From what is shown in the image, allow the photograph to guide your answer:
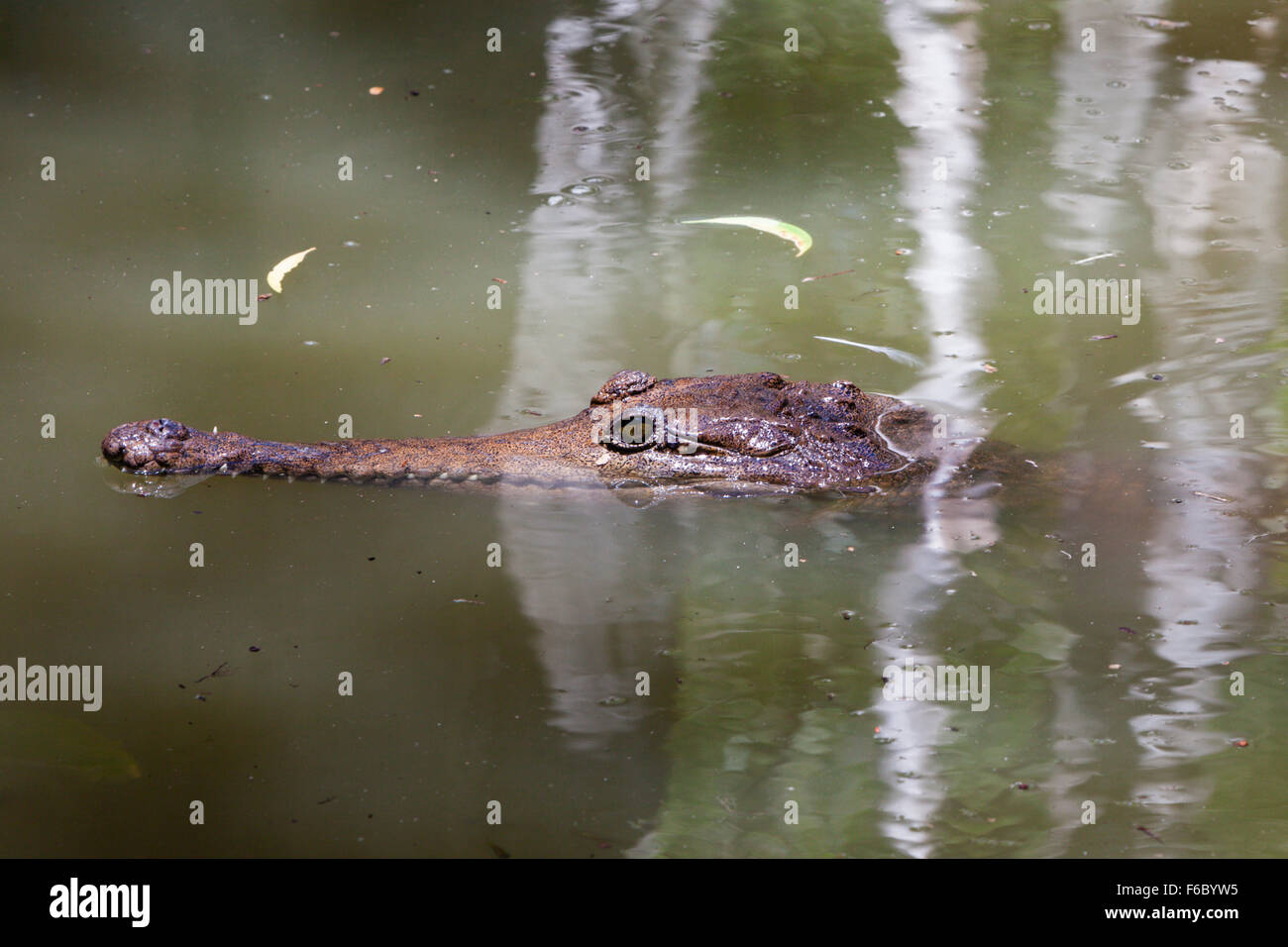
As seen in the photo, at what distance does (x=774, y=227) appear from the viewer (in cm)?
664

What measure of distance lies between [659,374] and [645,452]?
2.64 feet

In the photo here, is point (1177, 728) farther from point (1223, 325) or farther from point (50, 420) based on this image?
point (50, 420)

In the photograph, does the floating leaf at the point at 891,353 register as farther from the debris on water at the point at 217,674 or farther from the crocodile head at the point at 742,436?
the debris on water at the point at 217,674

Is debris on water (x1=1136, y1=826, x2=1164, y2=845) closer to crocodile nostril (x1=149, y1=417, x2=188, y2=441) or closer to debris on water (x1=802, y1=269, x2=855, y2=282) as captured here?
debris on water (x1=802, y1=269, x2=855, y2=282)

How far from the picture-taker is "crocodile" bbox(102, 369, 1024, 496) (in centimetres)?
460

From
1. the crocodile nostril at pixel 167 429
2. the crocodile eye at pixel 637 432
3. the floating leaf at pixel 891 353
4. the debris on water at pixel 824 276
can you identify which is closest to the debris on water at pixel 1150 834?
the crocodile eye at pixel 637 432

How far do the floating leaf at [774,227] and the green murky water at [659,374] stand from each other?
112 millimetres

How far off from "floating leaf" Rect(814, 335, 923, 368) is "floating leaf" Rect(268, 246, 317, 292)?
2.87m

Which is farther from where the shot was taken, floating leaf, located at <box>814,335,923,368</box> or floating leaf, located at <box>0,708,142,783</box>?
floating leaf, located at <box>814,335,923,368</box>

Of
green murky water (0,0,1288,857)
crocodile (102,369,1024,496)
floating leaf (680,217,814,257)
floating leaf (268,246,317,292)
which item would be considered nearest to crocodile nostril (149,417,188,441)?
crocodile (102,369,1024,496)

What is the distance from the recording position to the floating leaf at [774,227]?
6.48 metres

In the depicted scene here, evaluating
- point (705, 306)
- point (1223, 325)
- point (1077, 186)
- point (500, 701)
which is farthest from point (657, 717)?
point (1077, 186)

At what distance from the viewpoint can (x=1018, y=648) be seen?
3.90 meters

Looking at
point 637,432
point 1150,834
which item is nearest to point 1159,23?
point 637,432
